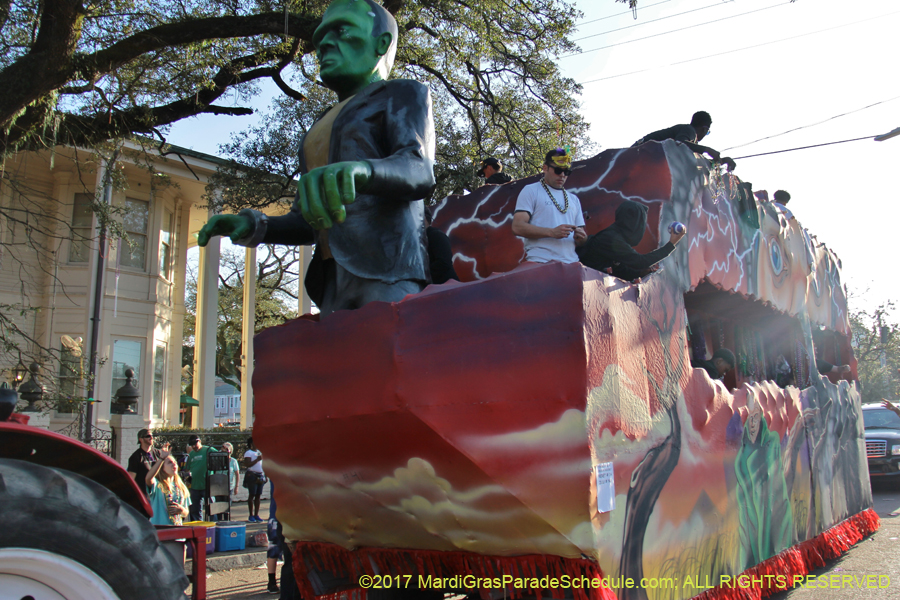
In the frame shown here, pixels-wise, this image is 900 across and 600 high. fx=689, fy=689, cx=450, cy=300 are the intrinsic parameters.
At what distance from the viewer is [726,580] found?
3559 mm

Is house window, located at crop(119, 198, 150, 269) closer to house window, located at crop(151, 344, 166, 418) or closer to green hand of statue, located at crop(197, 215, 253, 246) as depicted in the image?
house window, located at crop(151, 344, 166, 418)

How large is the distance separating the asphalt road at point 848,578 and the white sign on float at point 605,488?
296cm

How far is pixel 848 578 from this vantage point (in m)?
5.11

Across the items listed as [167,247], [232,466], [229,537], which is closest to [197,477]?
[232,466]

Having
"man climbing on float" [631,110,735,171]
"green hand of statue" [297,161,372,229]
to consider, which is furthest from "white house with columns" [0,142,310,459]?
"green hand of statue" [297,161,372,229]

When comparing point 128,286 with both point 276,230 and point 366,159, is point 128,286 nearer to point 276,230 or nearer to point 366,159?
point 276,230

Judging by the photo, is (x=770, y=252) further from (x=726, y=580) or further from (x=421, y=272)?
(x=421, y=272)

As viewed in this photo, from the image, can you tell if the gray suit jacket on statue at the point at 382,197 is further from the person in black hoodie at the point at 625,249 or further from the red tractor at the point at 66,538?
the red tractor at the point at 66,538

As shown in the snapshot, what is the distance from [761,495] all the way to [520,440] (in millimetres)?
2579

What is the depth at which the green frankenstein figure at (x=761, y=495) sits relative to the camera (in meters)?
3.96

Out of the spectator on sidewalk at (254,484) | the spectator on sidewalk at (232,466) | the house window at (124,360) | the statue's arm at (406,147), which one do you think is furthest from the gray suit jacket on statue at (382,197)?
the house window at (124,360)

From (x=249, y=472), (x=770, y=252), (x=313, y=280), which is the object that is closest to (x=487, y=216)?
(x=313, y=280)

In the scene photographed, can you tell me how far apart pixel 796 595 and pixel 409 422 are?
3.64 meters

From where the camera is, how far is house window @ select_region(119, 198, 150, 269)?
696 inches
